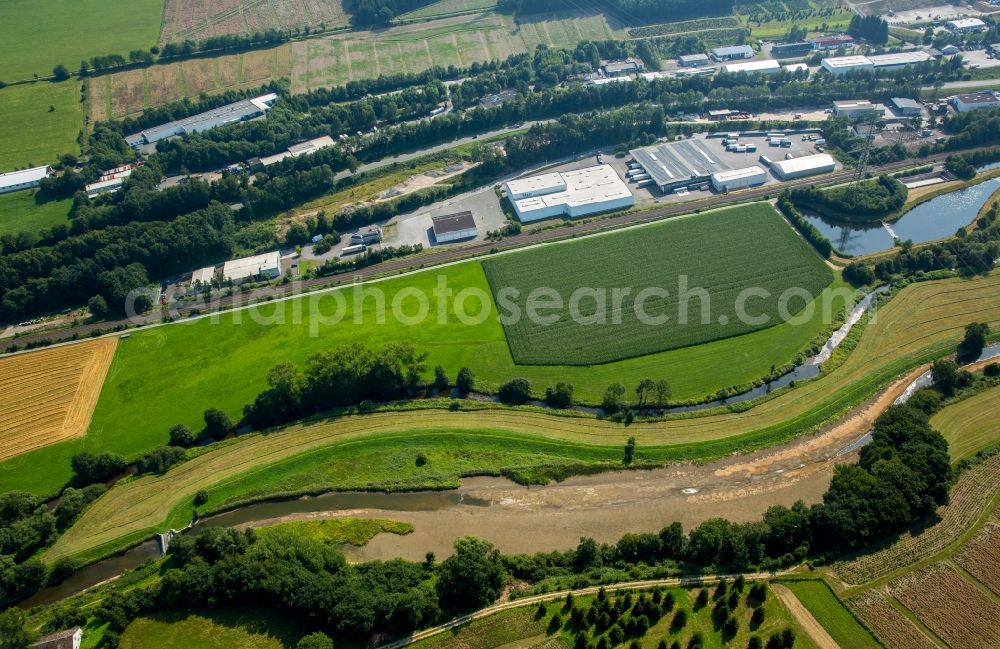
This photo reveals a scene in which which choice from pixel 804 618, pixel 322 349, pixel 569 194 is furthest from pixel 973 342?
pixel 322 349

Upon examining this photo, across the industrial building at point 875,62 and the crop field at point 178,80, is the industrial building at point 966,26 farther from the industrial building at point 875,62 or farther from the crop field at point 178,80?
the crop field at point 178,80

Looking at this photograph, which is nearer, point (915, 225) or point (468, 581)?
point (468, 581)

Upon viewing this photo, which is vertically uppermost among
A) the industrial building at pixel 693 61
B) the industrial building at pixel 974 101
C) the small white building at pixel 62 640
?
the industrial building at pixel 693 61

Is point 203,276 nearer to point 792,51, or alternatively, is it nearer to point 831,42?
point 792,51

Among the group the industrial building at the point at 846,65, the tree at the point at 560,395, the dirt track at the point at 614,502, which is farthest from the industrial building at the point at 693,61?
the dirt track at the point at 614,502

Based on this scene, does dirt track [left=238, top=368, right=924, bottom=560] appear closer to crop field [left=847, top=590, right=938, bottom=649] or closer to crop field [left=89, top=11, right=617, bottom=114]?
crop field [left=847, top=590, right=938, bottom=649]

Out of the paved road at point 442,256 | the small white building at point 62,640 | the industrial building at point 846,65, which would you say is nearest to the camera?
the small white building at point 62,640

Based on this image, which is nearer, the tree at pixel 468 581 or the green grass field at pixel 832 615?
the green grass field at pixel 832 615
